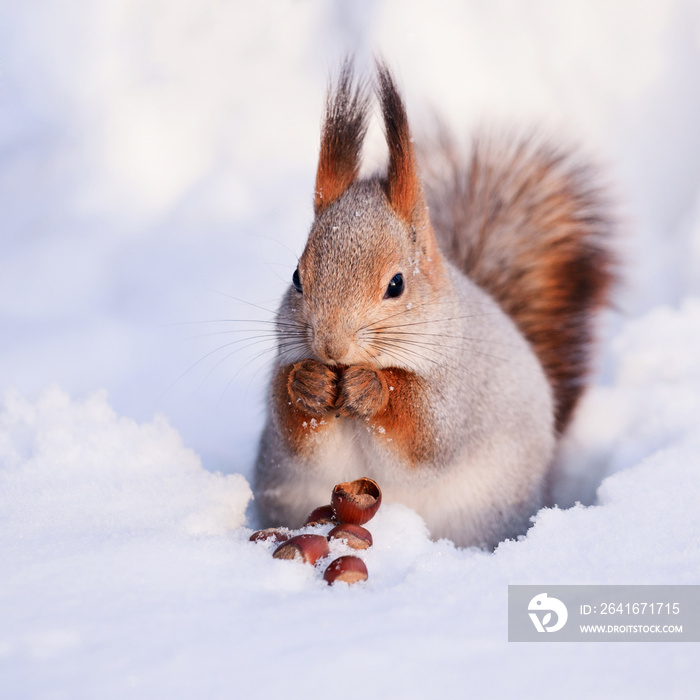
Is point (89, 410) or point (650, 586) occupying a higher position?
point (89, 410)

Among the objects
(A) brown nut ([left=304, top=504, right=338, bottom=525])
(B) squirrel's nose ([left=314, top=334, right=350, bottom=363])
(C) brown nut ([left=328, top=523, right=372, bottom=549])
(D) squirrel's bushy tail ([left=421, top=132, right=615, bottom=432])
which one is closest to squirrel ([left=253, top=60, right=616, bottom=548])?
(B) squirrel's nose ([left=314, top=334, right=350, bottom=363])

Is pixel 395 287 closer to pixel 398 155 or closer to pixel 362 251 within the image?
pixel 362 251

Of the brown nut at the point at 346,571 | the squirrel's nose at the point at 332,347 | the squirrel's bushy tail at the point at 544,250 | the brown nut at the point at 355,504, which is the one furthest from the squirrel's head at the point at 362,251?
the squirrel's bushy tail at the point at 544,250

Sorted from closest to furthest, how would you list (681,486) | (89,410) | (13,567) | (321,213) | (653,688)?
1. (653,688)
2. (13,567)
3. (681,486)
4. (321,213)
5. (89,410)

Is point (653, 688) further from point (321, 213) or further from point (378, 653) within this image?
point (321, 213)

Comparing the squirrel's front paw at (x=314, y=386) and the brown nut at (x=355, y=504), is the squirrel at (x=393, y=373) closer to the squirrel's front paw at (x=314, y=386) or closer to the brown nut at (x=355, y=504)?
the squirrel's front paw at (x=314, y=386)

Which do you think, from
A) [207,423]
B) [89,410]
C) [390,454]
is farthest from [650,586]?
[207,423]

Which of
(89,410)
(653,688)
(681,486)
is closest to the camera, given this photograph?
(653,688)

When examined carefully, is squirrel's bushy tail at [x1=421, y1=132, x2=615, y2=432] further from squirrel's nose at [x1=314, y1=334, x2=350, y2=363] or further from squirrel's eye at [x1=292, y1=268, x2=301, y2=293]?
squirrel's nose at [x1=314, y1=334, x2=350, y2=363]

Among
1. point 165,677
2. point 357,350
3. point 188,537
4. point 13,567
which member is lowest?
point 165,677
